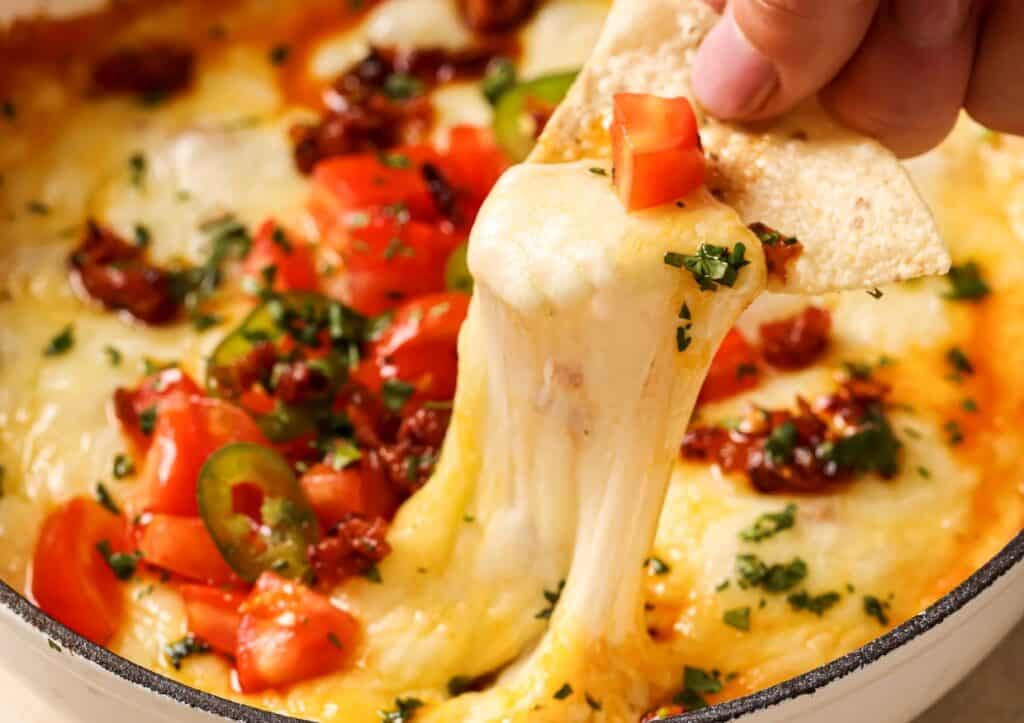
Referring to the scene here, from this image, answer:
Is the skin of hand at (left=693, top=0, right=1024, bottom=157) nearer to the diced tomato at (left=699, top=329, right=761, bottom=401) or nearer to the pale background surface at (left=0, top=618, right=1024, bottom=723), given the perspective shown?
the diced tomato at (left=699, top=329, right=761, bottom=401)

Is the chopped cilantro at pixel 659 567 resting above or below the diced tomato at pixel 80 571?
below

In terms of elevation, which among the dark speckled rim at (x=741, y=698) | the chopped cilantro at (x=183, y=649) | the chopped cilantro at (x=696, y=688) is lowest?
the chopped cilantro at (x=696, y=688)

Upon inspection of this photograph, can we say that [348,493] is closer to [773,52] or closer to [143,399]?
[143,399]

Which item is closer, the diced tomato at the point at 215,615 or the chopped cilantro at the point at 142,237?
the diced tomato at the point at 215,615

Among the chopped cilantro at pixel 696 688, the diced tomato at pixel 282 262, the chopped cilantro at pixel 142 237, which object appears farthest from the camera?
the chopped cilantro at pixel 142 237

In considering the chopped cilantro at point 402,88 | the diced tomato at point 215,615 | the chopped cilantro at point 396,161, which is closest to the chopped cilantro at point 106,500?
the diced tomato at point 215,615

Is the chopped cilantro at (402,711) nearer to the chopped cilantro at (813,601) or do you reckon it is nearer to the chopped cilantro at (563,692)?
the chopped cilantro at (563,692)

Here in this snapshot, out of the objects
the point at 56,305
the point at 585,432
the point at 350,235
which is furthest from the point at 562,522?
the point at 56,305
